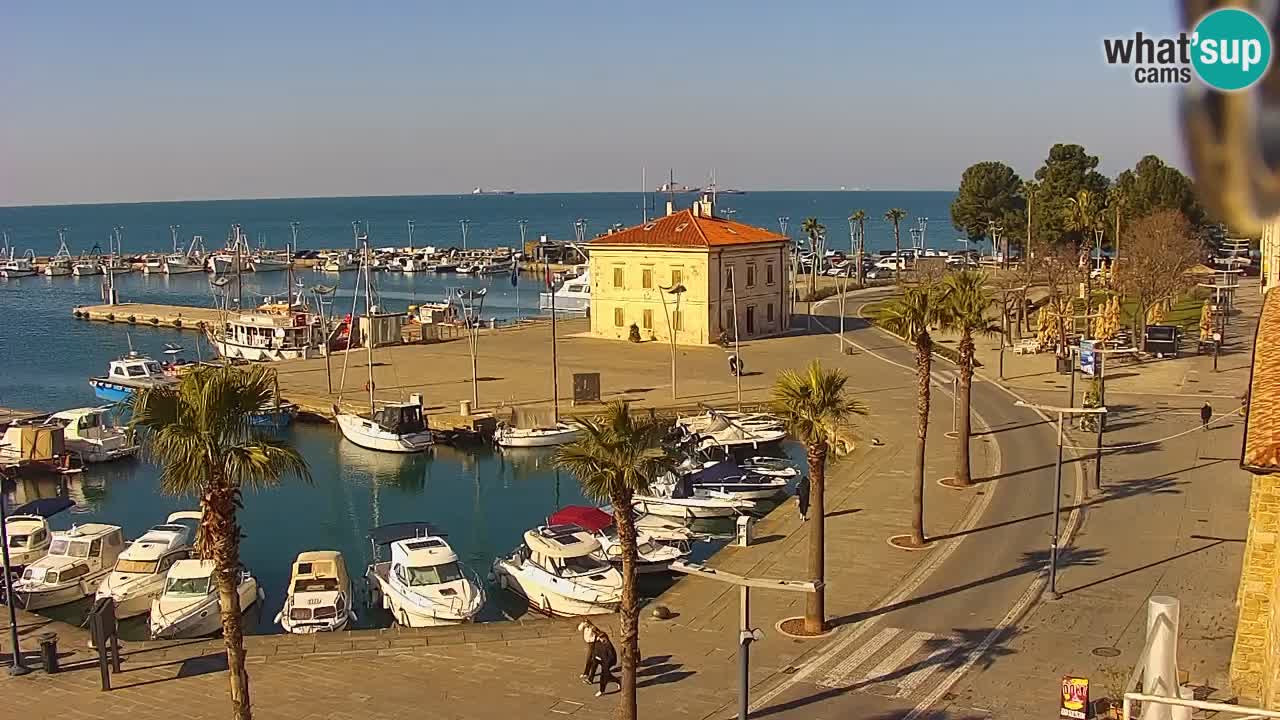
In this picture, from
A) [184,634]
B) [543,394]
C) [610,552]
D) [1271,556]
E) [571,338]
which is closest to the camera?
[1271,556]

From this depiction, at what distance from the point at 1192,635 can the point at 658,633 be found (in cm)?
1158

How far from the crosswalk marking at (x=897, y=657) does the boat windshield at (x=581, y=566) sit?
10.0 metres

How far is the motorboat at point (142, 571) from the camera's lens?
33438mm

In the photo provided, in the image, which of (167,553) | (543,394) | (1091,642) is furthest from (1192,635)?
(543,394)

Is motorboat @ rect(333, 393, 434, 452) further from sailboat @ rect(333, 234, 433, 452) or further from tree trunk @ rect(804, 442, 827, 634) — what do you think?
tree trunk @ rect(804, 442, 827, 634)

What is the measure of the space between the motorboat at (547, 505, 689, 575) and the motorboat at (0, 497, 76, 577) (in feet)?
53.6

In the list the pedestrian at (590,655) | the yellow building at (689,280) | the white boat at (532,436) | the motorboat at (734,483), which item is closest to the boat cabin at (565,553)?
the pedestrian at (590,655)

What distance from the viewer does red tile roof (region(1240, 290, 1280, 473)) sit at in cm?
1280

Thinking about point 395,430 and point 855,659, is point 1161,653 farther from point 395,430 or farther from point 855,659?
point 395,430

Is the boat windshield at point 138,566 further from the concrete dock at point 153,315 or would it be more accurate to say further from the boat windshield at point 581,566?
the concrete dock at point 153,315

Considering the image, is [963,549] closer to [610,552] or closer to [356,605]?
[610,552]

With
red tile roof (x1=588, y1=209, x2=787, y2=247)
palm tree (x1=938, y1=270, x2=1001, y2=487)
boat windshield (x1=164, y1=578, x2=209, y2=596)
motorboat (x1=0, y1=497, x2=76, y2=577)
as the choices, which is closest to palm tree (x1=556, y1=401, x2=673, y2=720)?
boat windshield (x1=164, y1=578, x2=209, y2=596)

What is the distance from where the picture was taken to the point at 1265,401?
13875mm

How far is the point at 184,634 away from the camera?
30.7 meters
